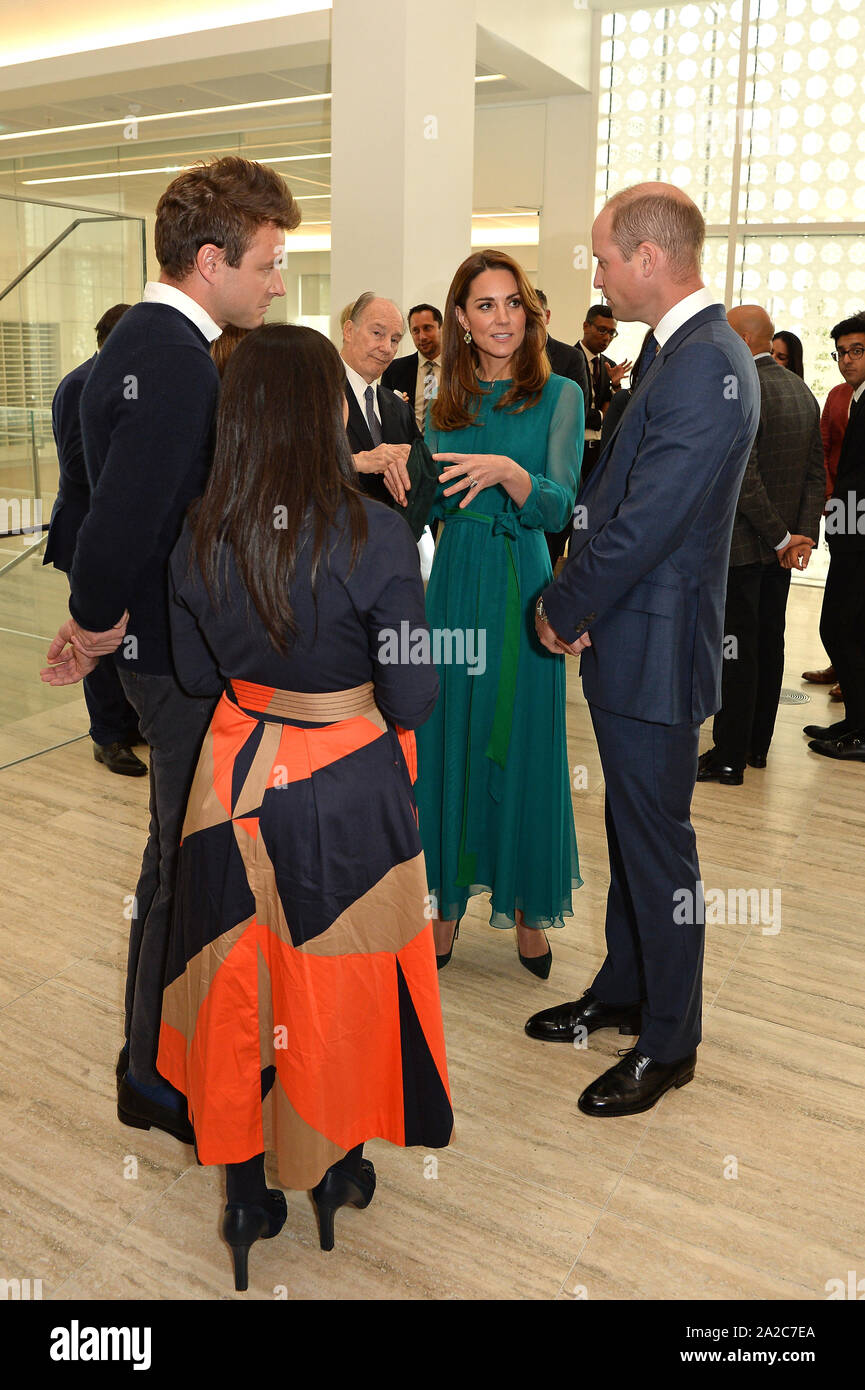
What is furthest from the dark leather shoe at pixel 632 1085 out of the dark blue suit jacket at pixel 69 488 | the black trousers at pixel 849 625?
the black trousers at pixel 849 625

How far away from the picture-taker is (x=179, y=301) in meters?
1.82

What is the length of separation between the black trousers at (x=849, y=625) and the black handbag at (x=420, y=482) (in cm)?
267

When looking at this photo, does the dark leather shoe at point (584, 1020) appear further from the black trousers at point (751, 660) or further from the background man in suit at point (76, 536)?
the black trousers at point (751, 660)

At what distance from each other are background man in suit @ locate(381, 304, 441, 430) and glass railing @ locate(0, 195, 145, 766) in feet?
4.35

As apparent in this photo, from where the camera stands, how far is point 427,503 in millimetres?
2451

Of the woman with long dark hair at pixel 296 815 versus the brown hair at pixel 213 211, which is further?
the brown hair at pixel 213 211

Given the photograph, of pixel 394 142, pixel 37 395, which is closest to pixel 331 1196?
pixel 37 395

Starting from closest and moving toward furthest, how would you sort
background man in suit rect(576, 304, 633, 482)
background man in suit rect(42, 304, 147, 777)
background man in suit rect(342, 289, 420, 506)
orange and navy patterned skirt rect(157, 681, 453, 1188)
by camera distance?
orange and navy patterned skirt rect(157, 681, 453, 1188), background man in suit rect(342, 289, 420, 506), background man in suit rect(42, 304, 147, 777), background man in suit rect(576, 304, 633, 482)

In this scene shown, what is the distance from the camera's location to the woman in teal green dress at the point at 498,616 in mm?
2494

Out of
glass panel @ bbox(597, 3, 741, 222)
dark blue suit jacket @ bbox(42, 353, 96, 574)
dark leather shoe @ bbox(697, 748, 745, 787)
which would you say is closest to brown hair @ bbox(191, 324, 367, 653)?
dark blue suit jacket @ bbox(42, 353, 96, 574)

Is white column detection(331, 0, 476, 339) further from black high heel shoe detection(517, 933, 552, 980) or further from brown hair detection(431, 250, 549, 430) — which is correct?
black high heel shoe detection(517, 933, 552, 980)

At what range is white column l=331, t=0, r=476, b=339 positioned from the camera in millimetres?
5332

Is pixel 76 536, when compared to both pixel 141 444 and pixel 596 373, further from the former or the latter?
pixel 596 373

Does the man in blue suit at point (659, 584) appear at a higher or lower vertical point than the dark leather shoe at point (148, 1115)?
higher
